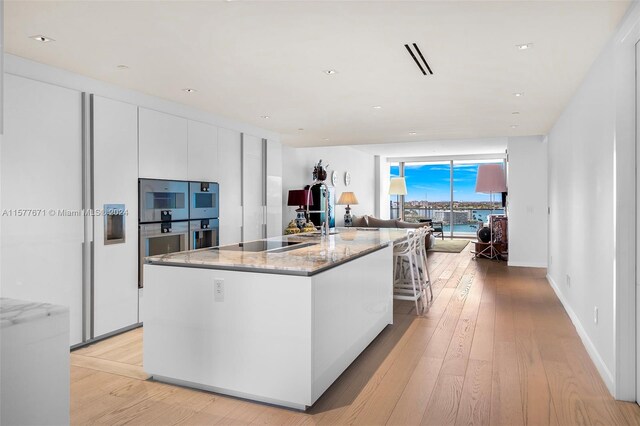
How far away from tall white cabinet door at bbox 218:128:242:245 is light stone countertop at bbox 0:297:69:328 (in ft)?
13.1

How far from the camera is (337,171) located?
1047cm

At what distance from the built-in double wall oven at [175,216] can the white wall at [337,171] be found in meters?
2.87

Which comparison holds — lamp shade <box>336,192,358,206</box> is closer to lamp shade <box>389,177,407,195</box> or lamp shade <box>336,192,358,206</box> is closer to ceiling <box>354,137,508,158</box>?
ceiling <box>354,137,508,158</box>

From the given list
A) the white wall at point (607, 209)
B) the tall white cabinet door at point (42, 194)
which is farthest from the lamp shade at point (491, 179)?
the tall white cabinet door at point (42, 194)

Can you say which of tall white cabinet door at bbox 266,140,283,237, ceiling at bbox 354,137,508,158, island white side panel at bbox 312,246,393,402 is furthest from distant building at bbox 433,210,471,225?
island white side panel at bbox 312,246,393,402

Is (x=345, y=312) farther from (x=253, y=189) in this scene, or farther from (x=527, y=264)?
(x=527, y=264)

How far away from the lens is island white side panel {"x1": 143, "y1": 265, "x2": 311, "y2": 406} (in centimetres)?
256

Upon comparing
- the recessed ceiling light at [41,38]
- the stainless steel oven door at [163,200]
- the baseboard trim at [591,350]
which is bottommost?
the baseboard trim at [591,350]

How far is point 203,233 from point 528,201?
18.4ft

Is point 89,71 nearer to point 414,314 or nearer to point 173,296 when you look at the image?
point 173,296

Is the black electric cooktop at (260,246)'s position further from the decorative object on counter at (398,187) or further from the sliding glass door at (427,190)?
the sliding glass door at (427,190)

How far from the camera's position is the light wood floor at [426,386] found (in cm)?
248

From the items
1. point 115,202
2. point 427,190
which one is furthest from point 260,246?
point 427,190

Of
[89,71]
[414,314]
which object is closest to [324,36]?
[89,71]
